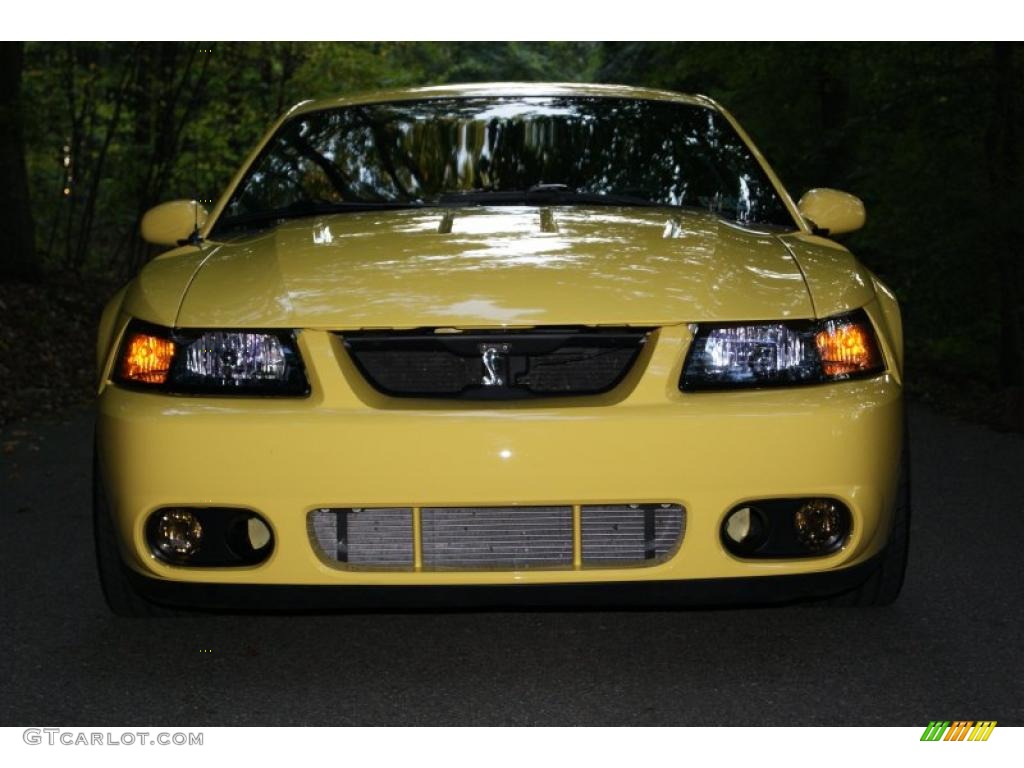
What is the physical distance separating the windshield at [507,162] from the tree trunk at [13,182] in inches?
Answer: 434

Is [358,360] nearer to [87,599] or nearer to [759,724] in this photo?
[759,724]

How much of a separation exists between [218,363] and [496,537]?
782 millimetres

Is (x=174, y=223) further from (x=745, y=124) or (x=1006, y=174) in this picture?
(x=745, y=124)

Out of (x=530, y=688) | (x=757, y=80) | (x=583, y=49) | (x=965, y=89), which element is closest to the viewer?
(x=530, y=688)

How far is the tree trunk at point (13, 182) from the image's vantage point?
1570 centimetres

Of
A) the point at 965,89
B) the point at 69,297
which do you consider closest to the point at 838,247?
the point at 965,89

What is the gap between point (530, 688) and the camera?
3.95 meters

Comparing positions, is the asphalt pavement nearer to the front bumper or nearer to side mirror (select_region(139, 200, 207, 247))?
the front bumper

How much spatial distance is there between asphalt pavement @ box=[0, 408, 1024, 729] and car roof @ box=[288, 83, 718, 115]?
1803mm

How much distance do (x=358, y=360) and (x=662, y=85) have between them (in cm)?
2455

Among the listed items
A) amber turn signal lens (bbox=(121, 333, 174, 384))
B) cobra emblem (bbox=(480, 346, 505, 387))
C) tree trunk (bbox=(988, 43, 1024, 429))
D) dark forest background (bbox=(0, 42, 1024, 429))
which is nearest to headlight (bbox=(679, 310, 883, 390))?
cobra emblem (bbox=(480, 346, 505, 387))

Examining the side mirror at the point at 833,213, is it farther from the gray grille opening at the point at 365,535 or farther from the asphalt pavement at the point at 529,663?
the gray grille opening at the point at 365,535

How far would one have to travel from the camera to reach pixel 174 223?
4996mm

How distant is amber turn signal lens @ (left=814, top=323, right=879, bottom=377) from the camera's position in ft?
12.7
